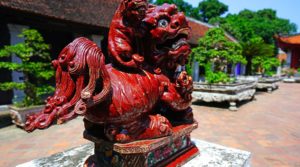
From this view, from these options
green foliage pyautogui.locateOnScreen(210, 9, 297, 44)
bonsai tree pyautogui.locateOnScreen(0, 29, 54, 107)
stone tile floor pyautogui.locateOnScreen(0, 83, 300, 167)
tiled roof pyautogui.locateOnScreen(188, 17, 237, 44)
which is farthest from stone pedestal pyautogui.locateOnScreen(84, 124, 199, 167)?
green foliage pyautogui.locateOnScreen(210, 9, 297, 44)

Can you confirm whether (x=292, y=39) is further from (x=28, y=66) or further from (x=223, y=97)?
(x=28, y=66)

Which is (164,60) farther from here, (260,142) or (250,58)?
(250,58)

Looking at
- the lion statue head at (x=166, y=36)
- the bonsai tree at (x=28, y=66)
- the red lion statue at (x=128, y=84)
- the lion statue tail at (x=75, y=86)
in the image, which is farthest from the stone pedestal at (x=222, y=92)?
the lion statue tail at (x=75, y=86)

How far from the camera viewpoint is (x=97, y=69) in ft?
3.40

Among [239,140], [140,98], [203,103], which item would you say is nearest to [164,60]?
[140,98]

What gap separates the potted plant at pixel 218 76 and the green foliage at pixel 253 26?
547 inches

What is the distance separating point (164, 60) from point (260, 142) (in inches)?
122

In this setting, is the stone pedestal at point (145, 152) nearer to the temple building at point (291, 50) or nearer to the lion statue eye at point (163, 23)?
the lion statue eye at point (163, 23)

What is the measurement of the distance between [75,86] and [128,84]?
272mm

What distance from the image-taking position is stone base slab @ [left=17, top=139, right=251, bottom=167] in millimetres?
1583

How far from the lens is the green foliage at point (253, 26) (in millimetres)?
21719

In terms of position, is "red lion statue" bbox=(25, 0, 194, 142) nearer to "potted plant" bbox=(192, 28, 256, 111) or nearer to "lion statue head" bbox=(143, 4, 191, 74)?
"lion statue head" bbox=(143, 4, 191, 74)

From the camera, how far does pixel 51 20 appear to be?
6000 mm

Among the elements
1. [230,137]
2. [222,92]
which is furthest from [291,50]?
[230,137]
